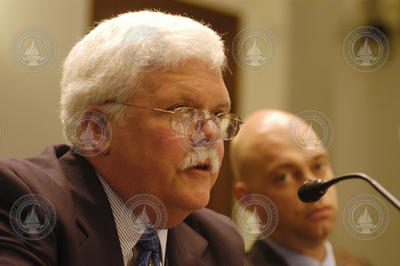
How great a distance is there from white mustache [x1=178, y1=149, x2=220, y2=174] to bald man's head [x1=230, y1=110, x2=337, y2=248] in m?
0.32

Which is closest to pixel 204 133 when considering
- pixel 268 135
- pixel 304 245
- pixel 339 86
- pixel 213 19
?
pixel 268 135

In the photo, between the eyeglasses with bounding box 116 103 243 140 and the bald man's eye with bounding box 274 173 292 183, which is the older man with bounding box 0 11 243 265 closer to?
the eyeglasses with bounding box 116 103 243 140

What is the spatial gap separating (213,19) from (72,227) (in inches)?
34.8

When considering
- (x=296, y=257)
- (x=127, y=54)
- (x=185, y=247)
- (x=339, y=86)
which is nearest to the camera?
(x=127, y=54)

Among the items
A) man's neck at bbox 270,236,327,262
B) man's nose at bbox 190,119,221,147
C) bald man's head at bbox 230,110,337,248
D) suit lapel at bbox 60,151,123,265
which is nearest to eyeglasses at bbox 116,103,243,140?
man's nose at bbox 190,119,221,147

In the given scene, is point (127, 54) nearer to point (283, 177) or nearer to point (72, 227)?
point (72, 227)

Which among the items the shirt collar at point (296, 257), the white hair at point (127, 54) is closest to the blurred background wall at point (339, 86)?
the shirt collar at point (296, 257)

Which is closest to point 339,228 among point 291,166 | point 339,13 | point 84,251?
point 291,166

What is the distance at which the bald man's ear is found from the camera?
1375 millimetres

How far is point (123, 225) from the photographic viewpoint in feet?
3.42

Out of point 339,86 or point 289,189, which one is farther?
point 339,86

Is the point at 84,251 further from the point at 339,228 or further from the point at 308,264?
the point at 339,228

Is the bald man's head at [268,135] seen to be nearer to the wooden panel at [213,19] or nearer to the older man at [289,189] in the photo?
the older man at [289,189]

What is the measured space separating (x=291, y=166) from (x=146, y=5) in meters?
0.65
